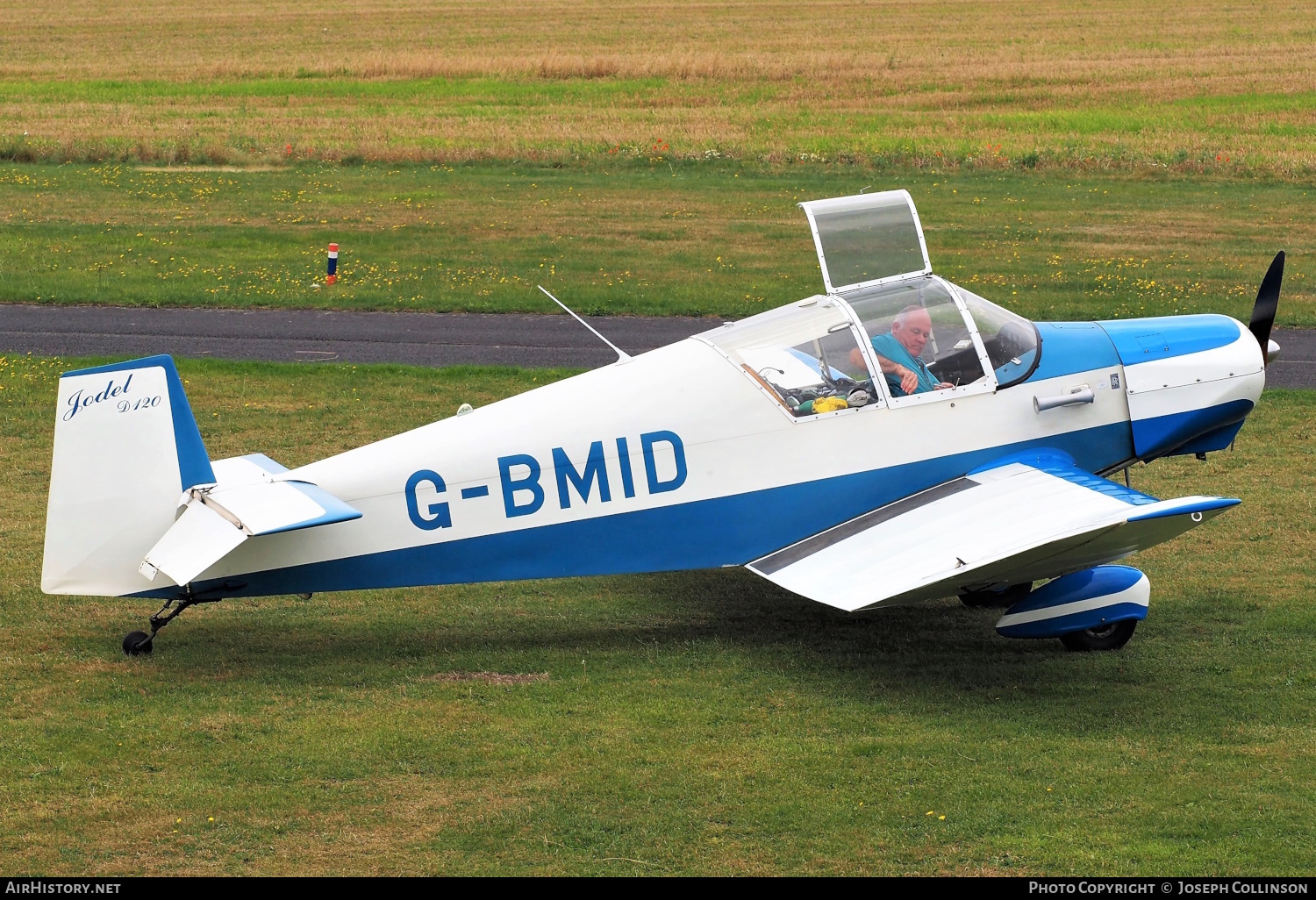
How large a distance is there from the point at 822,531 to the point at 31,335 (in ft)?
42.6

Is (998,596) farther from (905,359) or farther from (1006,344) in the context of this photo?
(905,359)

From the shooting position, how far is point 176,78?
47.7 meters

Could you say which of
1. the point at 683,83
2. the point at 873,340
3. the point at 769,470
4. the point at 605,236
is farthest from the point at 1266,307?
the point at 683,83

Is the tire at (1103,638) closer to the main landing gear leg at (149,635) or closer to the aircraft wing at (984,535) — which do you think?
the aircraft wing at (984,535)

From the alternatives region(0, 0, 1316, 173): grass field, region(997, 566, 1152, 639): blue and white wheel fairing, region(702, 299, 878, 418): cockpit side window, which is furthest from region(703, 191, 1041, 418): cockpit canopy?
region(0, 0, 1316, 173): grass field

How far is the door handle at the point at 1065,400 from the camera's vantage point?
9.48m

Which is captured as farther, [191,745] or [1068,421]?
[1068,421]

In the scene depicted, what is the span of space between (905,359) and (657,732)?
9.94 feet

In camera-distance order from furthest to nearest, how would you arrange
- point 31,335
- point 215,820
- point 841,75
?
point 841,75, point 31,335, point 215,820

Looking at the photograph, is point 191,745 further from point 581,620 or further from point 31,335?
point 31,335

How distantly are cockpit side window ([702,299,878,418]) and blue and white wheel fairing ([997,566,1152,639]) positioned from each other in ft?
5.42

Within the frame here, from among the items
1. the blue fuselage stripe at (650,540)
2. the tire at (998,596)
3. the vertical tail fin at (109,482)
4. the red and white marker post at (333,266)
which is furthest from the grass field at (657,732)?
the red and white marker post at (333,266)

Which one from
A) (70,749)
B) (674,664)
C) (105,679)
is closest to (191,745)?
(70,749)

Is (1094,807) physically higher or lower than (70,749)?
lower
